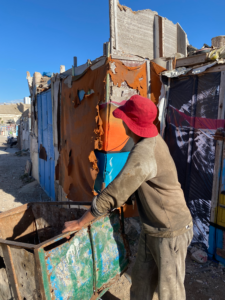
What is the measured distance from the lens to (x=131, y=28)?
3.92m

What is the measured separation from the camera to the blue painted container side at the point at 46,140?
19.8 ft

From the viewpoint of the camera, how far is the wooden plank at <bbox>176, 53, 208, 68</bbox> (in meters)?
3.24

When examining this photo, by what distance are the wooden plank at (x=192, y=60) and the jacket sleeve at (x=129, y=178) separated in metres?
2.35

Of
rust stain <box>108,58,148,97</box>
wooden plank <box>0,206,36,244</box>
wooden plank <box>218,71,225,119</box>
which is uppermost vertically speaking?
rust stain <box>108,58,148,97</box>

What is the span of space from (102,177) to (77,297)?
6.51ft

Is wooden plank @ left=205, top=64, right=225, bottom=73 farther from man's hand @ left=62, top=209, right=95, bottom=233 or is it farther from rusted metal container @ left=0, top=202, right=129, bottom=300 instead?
man's hand @ left=62, top=209, right=95, bottom=233

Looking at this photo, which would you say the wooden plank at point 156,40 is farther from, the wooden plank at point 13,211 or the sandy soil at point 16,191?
the sandy soil at point 16,191

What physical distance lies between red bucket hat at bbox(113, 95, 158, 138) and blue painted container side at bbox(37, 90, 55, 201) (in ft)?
15.0

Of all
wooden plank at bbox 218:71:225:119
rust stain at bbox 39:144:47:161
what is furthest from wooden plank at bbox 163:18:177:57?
rust stain at bbox 39:144:47:161

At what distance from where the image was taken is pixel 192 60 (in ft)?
11.2

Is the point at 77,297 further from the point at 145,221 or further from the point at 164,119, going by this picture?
the point at 164,119

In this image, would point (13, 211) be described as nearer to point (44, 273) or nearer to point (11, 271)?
point (11, 271)

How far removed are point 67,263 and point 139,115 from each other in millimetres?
1277

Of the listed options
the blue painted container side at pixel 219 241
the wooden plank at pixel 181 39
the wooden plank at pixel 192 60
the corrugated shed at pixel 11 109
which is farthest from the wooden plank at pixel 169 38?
the corrugated shed at pixel 11 109
